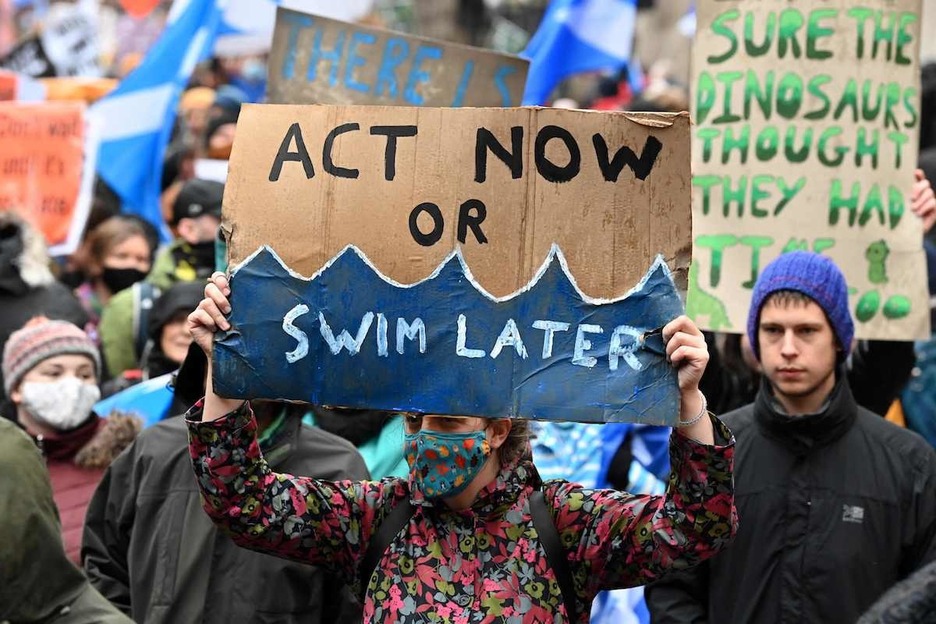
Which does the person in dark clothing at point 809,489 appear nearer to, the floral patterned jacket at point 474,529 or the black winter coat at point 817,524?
the black winter coat at point 817,524

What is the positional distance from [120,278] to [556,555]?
4.56 meters

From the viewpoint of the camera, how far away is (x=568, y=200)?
3277mm

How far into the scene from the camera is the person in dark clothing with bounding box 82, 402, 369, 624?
398 cm

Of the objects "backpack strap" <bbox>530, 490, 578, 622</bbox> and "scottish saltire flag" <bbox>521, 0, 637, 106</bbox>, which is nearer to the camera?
"backpack strap" <bbox>530, 490, 578, 622</bbox>

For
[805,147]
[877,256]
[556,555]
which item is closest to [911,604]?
[556,555]

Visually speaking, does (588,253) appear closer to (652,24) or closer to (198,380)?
(198,380)

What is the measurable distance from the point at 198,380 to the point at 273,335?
47 cm

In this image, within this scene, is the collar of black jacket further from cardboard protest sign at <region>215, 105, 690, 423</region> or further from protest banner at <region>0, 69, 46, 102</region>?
protest banner at <region>0, 69, 46, 102</region>

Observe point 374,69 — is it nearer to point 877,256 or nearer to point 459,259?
point 877,256

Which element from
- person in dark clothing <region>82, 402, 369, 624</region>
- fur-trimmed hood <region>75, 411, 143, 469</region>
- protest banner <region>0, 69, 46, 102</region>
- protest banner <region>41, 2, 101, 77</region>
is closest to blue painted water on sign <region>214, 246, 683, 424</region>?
person in dark clothing <region>82, 402, 369, 624</region>

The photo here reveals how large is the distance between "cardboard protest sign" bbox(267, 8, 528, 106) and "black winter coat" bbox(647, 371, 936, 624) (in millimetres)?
2155

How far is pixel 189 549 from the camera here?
403 centimetres

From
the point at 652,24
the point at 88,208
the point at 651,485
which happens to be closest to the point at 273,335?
the point at 651,485

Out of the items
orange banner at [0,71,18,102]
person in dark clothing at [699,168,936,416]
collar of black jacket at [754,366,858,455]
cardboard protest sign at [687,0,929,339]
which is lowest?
collar of black jacket at [754,366,858,455]
